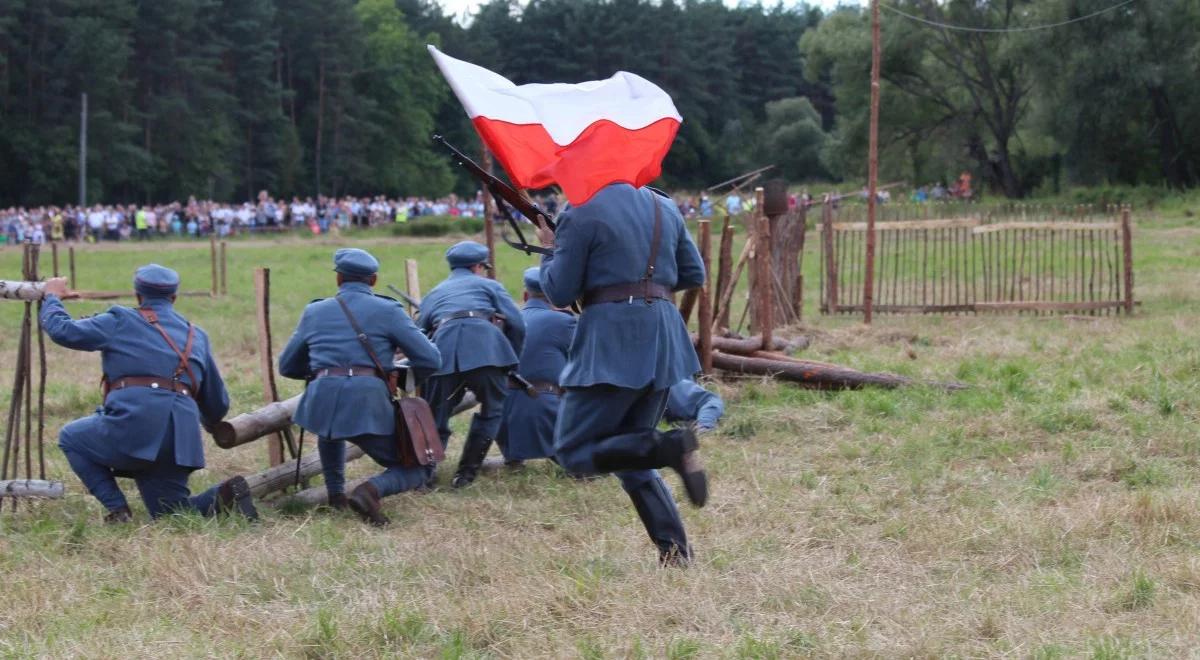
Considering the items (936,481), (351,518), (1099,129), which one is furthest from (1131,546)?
(1099,129)

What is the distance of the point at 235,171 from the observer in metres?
67.9

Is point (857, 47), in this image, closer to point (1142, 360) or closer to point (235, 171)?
point (235, 171)

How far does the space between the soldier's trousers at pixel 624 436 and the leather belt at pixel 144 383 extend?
8.54 feet

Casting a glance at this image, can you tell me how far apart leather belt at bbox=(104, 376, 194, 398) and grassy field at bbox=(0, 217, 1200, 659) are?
73cm

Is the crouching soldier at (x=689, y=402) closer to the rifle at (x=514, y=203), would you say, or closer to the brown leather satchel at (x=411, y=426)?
the brown leather satchel at (x=411, y=426)

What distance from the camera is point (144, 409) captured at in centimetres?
757

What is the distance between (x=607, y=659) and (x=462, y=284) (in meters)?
5.02

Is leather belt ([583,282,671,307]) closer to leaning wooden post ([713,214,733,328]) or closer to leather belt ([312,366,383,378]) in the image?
leather belt ([312,366,383,378])

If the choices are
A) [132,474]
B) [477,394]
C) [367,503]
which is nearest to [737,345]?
[477,394]

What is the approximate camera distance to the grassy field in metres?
5.08

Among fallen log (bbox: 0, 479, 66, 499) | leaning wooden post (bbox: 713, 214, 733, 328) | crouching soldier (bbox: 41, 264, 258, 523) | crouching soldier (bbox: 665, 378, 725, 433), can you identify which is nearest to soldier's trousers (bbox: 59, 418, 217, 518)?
crouching soldier (bbox: 41, 264, 258, 523)

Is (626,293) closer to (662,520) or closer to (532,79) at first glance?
(662,520)

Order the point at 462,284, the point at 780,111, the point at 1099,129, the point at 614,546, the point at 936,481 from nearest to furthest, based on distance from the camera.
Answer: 1. the point at 614,546
2. the point at 936,481
3. the point at 462,284
4. the point at 1099,129
5. the point at 780,111

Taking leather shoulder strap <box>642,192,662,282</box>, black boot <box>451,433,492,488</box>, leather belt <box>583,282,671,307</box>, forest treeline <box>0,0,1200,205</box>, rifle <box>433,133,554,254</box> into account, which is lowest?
black boot <box>451,433,492,488</box>
